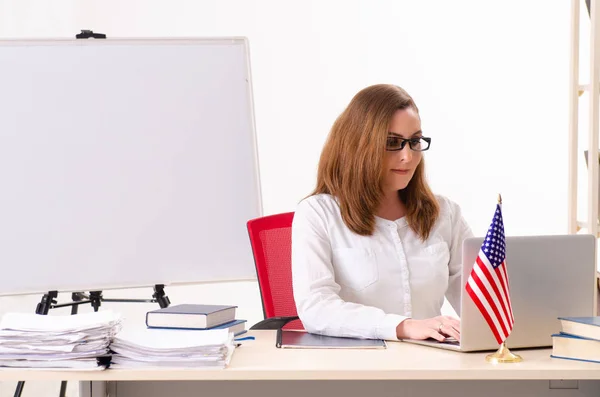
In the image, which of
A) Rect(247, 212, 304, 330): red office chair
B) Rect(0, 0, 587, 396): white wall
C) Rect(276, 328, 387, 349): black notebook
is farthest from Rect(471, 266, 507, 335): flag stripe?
Rect(0, 0, 587, 396): white wall

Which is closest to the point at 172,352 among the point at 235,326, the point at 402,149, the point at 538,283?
the point at 235,326

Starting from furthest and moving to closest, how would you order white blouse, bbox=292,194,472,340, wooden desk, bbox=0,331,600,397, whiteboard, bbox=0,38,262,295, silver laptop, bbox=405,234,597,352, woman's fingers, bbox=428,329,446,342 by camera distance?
whiteboard, bbox=0,38,262,295 < white blouse, bbox=292,194,472,340 < woman's fingers, bbox=428,329,446,342 < silver laptop, bbox=405,234,597,352 < wooden desk, bbox=0,331,600,397

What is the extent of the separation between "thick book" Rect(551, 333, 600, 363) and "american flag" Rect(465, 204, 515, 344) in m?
0.11

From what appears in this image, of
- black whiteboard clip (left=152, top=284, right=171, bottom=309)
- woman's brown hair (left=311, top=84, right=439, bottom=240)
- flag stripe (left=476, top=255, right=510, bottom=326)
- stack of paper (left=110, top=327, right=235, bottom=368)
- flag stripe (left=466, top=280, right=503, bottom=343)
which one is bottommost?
black whiteboard clip (left=152, top=284, right=171, bottom=309)

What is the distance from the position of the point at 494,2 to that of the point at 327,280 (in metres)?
2.75

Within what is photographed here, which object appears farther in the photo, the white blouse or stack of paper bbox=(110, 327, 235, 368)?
the white blouse

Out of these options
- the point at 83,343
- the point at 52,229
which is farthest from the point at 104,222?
the point at 83,343

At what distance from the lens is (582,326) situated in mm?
1465

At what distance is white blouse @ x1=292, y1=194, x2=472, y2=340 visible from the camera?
1.99 metres

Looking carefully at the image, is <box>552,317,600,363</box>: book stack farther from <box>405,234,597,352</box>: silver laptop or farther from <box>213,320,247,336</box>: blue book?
<box>213,320,247,336</box>: blue book

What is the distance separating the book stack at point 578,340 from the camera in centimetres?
146

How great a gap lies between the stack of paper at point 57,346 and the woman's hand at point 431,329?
663 millimetres

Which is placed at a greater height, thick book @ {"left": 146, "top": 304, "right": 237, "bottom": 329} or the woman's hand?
thick book @ {"left": 146, "top": 304, "right": 237, "bottom": 329}

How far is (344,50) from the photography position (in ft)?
13.5
